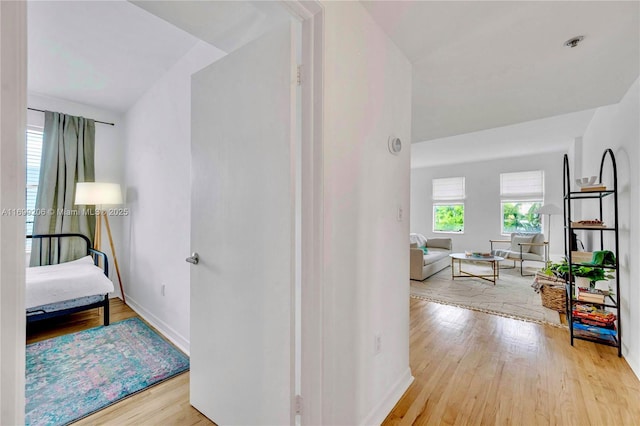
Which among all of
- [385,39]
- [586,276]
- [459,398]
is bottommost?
[459,398]

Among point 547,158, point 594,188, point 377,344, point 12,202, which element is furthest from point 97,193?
point 547,158

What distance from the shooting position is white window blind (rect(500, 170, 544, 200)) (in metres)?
6.42

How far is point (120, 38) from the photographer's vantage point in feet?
7.38

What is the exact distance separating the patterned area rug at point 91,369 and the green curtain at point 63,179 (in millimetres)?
1224

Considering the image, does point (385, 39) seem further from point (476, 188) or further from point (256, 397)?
point (476, 188)

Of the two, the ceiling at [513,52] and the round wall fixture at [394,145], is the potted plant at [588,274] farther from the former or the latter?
the round wall fixture at [394,145]

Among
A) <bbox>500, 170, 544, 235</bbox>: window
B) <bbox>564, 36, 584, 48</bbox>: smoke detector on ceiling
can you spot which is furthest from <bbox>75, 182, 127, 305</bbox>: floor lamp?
<bbox>500, 170, 544, 235</bbox>: window

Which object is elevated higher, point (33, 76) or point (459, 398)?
point (33, 76)

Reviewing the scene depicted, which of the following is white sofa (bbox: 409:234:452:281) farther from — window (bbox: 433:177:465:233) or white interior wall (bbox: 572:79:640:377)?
white interior wall (bbox: 572:79:640:377)

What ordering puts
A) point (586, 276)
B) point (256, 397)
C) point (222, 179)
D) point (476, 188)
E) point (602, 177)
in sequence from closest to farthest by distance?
point (256, 397), point (222, 179), point (586, 276), point (602, 177), point (476, 188)

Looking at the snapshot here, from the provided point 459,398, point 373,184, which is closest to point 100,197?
point 373,184

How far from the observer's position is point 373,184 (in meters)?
1.53

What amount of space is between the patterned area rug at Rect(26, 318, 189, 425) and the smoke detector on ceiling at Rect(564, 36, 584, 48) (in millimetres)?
3359

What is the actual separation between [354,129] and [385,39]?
666mm
